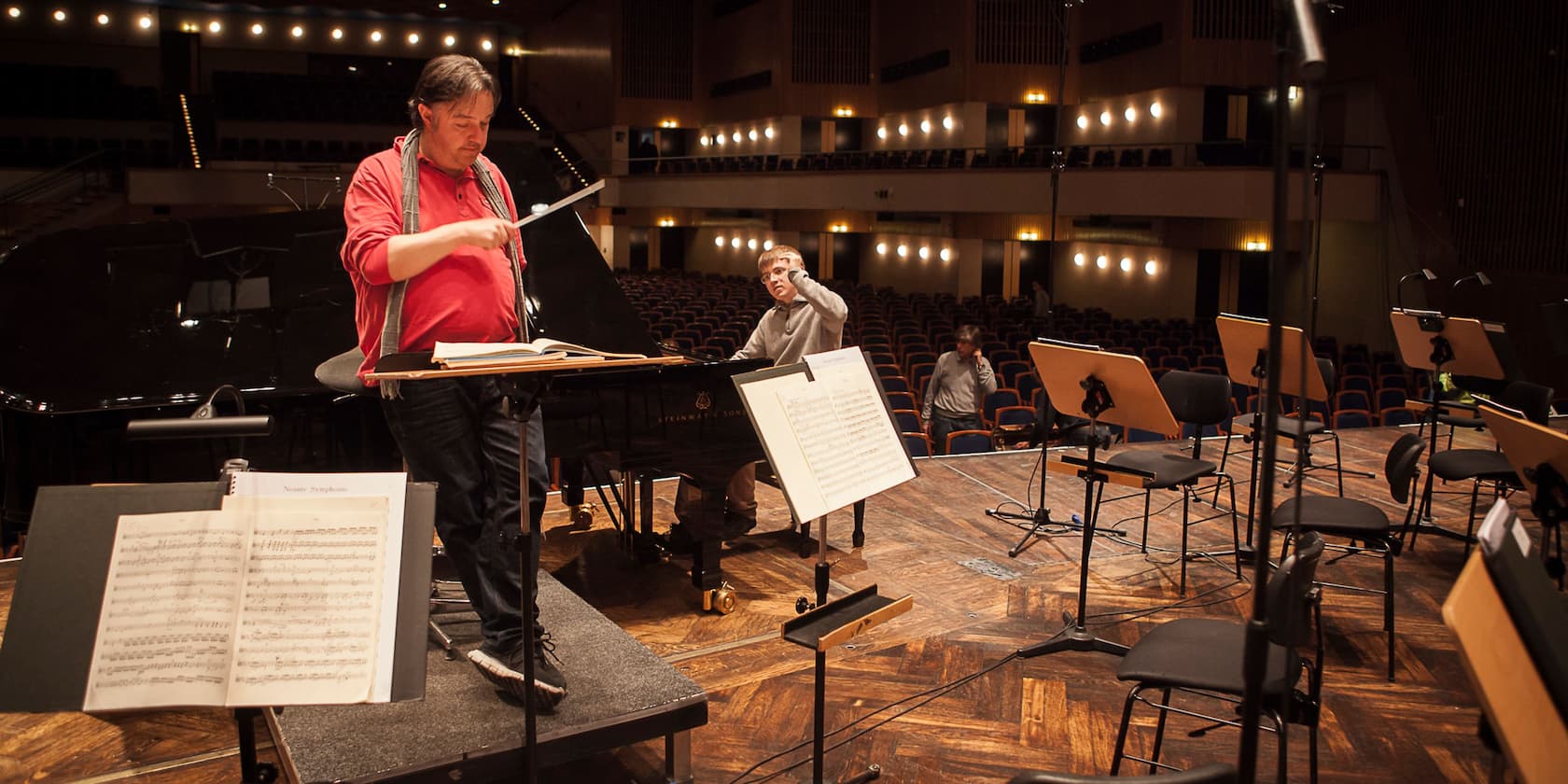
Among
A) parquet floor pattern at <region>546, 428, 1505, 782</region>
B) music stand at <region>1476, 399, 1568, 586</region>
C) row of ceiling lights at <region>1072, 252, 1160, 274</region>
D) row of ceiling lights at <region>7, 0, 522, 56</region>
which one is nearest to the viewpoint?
music stand at <region>1476, 399, 1568, 586</region>

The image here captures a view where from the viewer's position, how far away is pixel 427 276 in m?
2.64

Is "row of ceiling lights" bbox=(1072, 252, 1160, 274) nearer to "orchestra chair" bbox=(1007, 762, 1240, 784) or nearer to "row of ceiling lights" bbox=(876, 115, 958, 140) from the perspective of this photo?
"row of ceiling lights" bbox=(876, 115, 958, 140)

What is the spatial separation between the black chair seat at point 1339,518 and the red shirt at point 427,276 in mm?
2722

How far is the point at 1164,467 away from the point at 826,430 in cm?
235

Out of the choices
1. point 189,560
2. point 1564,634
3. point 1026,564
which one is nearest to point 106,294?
point 189,560

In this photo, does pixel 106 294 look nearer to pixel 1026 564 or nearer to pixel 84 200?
pixel 1026 564

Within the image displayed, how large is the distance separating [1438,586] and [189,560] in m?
4.74

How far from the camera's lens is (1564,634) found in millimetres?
1971

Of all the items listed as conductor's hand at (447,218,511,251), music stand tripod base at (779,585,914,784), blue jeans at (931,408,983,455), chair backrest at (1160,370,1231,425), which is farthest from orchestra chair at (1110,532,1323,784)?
blue jeans at (931,408,983,455)

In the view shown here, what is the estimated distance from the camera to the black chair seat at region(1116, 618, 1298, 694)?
106 inches

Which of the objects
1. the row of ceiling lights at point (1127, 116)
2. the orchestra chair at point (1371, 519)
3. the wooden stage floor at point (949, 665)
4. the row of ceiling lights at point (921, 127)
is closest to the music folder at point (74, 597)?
the wooden stage floor at point (949, 665)

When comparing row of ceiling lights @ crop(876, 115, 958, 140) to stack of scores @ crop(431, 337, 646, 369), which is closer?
stack of scores @ crop(431, 337, 646, 369)

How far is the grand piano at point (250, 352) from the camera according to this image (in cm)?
398

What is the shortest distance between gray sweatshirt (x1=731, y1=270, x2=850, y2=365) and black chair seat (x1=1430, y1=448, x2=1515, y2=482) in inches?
108
